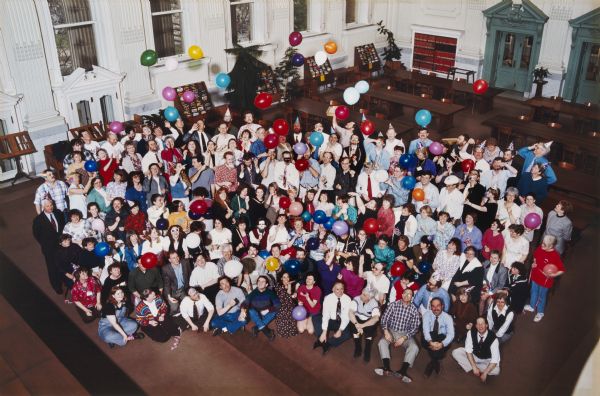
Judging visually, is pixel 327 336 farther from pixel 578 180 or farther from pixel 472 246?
pixel 578 180

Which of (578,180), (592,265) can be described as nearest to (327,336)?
(592,265)

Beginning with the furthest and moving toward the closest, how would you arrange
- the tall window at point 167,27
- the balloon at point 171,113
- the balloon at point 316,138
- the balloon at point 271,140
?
the tall window at point 167,27
the balloon at point 171,113
the balloon at point 316,138
the balloon at point 271,140

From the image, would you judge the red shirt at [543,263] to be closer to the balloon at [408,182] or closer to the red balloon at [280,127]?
the balloon at [408,182]

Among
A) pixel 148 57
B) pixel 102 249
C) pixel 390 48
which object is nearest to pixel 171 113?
pixel 148 57

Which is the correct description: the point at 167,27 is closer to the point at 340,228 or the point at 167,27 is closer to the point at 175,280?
the point at 175,280

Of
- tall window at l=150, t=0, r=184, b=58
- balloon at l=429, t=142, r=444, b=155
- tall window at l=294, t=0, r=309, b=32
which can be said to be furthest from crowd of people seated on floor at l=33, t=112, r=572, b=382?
tall window at l=294, t=0, r=309, b=32

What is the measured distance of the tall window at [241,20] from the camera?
48.3ft

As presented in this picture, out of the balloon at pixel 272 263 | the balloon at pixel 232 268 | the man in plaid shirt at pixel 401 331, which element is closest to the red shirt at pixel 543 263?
the man in plaid shirt at pixel 401 331

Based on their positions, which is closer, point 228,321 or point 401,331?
point 401,331

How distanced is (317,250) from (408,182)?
72.1 inches

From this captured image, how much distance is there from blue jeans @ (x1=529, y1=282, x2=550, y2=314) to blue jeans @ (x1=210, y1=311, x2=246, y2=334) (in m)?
3.95

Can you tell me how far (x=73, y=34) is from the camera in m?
11.7

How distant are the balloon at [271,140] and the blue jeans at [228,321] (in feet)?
10.6

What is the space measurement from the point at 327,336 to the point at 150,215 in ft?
9.98
